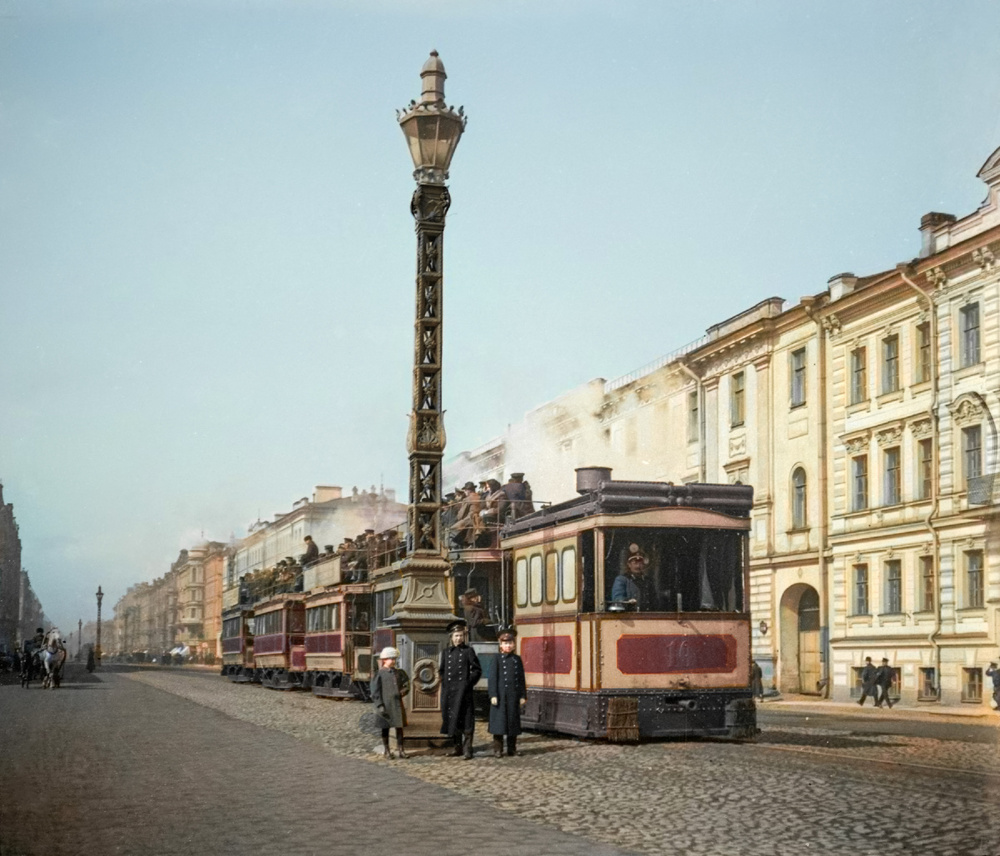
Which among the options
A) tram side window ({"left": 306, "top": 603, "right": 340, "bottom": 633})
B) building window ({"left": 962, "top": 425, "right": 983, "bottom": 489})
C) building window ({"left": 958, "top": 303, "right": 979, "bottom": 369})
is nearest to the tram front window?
tram side window ({"left": 306, "top": 603, "right": 340, "bottom": 633})

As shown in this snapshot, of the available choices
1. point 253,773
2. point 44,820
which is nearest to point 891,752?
point 253,773

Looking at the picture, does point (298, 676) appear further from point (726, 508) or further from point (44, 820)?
point (44, 820)

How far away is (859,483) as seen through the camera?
124 feet

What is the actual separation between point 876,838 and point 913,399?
27437mm

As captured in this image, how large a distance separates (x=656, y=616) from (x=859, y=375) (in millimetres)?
22509

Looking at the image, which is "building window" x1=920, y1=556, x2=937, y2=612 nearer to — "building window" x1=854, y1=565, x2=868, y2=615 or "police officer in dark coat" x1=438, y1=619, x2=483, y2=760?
"building window" x1=854, y1=565, x2=868, y2=615

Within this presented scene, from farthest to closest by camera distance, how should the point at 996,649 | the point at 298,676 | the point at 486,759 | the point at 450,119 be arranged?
the point at 298,676, the point at 996,649, the point at 450,119, the point at 486,759

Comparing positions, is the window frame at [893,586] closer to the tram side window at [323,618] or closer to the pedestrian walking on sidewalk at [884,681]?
the pedestrian walking on sidewalk at [884,681]

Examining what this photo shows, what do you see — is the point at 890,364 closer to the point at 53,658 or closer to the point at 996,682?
the point at 996,682

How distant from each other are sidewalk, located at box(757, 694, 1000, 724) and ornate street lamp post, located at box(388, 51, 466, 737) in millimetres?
14497

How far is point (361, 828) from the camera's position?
9.53 metres

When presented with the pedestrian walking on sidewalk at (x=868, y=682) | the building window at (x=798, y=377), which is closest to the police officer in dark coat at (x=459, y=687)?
the pedestrian walking on sidewalk at (x=868, y=682)

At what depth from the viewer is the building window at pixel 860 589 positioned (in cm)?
3703

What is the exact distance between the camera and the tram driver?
17.1 metres
